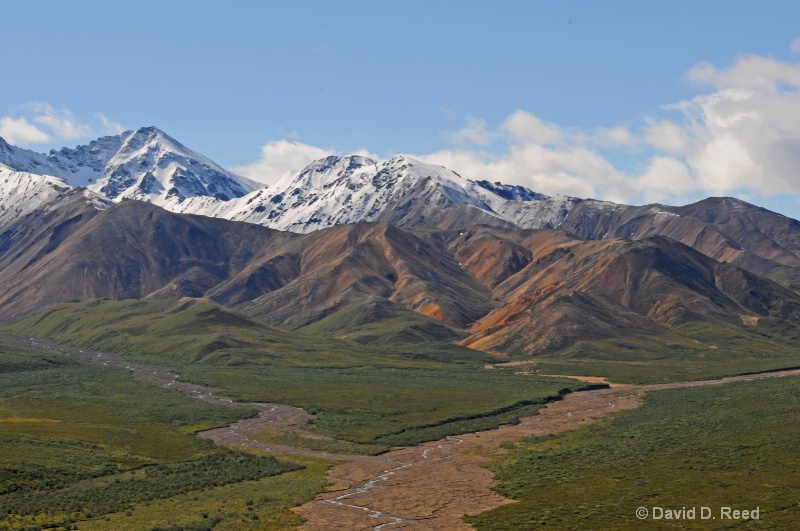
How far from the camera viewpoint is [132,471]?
97812 mm

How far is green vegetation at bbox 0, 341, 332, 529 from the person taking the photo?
77688 millimetres

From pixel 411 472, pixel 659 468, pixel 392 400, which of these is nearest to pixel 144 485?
pixel 411 472

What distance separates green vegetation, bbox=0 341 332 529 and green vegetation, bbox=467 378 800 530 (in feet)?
66.4

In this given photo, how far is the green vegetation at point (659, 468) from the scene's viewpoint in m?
74.5

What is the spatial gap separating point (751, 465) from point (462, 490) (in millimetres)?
27212

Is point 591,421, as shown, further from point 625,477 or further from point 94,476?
point 94,476

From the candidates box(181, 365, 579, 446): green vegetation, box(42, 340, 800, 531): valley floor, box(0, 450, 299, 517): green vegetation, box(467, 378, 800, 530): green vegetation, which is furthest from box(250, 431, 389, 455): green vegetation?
box(467, 378, 800, 530): green vegetation

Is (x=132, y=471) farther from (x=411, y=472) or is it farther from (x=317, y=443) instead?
(x=411, y=472)

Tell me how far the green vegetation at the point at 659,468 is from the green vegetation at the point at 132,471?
66.4 feet

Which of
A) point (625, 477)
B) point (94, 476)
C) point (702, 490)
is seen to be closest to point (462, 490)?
point (625, 477)

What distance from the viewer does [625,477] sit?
294 feet

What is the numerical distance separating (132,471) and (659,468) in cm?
5218

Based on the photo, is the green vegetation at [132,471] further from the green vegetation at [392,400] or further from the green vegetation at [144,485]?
the green vegetation at [392,400]

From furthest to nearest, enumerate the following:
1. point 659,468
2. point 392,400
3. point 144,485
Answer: point 392,400 < point 659,468 < point 144,485
